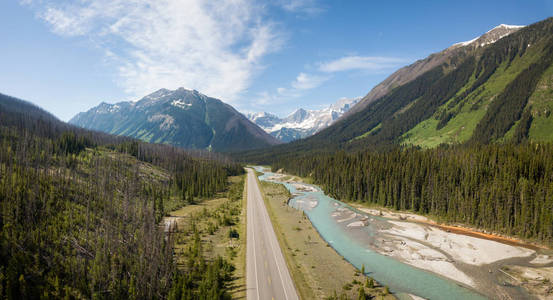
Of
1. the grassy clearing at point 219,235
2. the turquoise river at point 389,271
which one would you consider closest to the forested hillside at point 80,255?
the grassy clearing at point 219,235

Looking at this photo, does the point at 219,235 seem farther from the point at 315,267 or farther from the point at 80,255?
the point at 80,255

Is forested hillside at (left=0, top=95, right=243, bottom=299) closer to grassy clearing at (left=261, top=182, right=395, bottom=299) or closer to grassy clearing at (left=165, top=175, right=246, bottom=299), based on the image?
grassy clearing at (left=165, top=175, right=246, bottom=299)

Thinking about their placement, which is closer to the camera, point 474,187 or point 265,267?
point 265,267

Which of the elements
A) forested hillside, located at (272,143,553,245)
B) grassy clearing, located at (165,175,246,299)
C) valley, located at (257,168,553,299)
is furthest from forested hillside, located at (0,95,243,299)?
forested hillside, located at (272,143,553,245)

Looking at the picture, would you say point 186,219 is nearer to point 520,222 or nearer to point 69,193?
point 69,193

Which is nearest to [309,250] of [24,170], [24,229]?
[24,229]

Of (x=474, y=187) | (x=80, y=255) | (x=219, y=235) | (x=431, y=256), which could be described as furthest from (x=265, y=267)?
(x=474, y=187)
